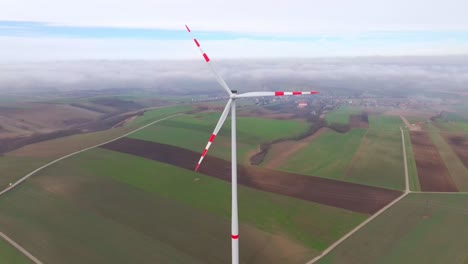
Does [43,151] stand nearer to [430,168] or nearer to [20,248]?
[20,248]

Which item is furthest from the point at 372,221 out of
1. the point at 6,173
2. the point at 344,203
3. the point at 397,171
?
the point at 6,173

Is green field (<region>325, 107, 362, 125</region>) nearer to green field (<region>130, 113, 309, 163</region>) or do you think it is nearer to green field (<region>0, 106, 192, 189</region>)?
green field (<region>130, 113, 309, 163</region>)

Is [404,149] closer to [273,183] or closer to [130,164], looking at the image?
[273,183]

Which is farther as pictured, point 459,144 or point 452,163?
point 459,144

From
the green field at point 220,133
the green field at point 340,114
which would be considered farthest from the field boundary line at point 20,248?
the green field at point 340,114

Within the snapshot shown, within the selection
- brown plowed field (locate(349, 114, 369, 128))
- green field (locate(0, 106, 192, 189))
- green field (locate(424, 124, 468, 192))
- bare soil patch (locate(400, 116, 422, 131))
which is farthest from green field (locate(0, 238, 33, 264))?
bare soil patch (locate(400, 116, 422, 131))

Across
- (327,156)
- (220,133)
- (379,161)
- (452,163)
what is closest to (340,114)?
(220,133)

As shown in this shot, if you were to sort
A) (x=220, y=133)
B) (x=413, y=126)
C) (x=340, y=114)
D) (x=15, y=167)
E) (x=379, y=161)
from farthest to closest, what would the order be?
(x=340, y=114) < (x=413, y=126) < (x=220, y=133) < (x=379, y=161) < (x=15, y=167)
